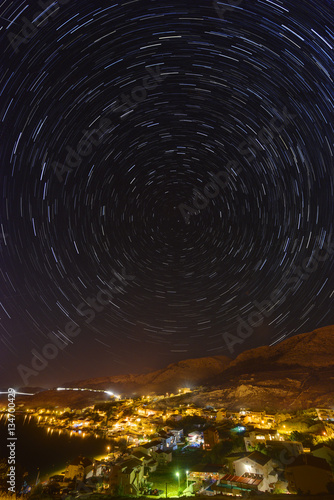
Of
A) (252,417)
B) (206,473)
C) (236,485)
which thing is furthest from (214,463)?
(252,417)

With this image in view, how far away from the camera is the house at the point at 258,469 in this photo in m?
17.0

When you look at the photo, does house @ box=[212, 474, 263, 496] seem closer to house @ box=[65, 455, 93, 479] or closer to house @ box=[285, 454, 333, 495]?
house @ box=[285, 454, 333, 495]

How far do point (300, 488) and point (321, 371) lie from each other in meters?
47.9

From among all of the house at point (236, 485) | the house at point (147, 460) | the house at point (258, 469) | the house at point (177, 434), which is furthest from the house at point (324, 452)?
the house at point (177, 434)

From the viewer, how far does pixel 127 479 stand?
61.5 feet

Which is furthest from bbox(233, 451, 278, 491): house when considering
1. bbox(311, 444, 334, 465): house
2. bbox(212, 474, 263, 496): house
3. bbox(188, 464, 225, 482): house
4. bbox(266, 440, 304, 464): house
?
bbox(311, 444, 334, 465): house

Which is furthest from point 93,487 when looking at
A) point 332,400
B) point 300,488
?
point 332,400

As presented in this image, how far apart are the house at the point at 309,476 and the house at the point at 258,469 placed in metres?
1.26

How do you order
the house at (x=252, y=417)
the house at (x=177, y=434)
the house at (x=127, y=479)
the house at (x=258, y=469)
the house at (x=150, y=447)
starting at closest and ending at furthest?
the house at (x=258, y=469) → the house at (x=127, y=479) → the house at (x=150, y=447) → the house at (x=177, y=434) → the house at (x=252, y=417)

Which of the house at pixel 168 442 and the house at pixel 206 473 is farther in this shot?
the house at pixel 168 442

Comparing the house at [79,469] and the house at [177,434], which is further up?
the house at [177,434]

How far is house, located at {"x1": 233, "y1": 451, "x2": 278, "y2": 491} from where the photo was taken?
1700cm

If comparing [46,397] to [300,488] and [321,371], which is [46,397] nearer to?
[321,371]

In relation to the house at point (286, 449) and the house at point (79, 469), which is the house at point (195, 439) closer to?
the house at point (286, 449)
